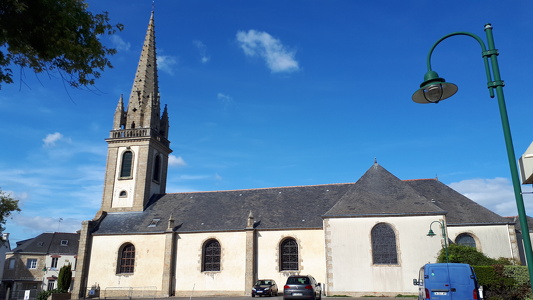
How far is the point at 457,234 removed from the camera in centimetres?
2803

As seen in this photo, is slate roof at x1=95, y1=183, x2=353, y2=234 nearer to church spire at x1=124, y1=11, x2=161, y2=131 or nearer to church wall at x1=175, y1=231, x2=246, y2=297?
church wall at x1=175, y1=231, x2=246, y2=297

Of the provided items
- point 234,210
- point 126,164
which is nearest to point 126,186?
Answer: point 126,164

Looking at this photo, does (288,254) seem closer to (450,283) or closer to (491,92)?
(450,283)

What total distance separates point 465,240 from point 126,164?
3012 cm

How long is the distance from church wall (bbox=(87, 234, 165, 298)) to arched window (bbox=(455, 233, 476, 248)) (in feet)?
73.6

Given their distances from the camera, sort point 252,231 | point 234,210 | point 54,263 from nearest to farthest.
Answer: point 252,231 < point 234,210 < point 54,263

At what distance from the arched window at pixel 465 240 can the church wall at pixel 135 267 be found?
2243 centimetres

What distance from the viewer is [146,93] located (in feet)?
135

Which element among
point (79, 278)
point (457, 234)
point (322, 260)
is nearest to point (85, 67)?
point (322, 260)

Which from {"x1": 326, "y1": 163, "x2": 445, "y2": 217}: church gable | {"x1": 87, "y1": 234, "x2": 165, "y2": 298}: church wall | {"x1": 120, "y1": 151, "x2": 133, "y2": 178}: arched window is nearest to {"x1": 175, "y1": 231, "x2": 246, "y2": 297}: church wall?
{"x1": 87, "y1": 234, "x2": 165, "y2": 298}: church wall

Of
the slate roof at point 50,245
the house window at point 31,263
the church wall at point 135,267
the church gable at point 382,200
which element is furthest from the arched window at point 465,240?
the house window at point 31,263

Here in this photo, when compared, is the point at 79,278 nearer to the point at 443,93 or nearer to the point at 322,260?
the point at 322,260

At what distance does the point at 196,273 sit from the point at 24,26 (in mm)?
27436

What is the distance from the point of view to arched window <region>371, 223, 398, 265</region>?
26.1 metres
